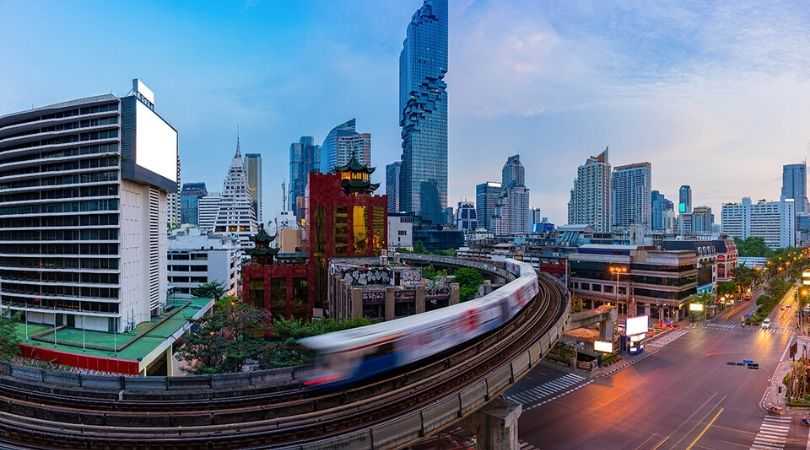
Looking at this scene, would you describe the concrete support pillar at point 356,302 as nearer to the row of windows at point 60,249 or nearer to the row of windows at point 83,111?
the row of windows at point 60,249

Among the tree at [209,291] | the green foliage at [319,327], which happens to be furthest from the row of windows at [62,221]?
the tree at [209,291]

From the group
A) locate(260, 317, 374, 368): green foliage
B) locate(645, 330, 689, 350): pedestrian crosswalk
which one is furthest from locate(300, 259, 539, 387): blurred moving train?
locate(645, 330, 689, 350): pedestrian crosswalk

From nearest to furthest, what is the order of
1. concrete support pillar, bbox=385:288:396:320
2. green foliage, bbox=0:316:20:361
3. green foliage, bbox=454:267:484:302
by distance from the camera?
1. green foliage, bbox=0:316:20:361
2. concrete support pillar, bbox=385:288:396:320
3. green foliage, bbox=454:267:484:302

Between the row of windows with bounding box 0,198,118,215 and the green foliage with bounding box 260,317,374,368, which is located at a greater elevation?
the row of windows with bounding box 0,198,118,215

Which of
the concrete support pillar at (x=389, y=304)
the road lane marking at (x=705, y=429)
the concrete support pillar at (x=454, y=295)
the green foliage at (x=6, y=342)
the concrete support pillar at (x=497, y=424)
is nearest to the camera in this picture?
the concrete support pillar at (x=497, y=424)

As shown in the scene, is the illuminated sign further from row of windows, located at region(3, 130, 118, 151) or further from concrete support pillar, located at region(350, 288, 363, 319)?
row of windows, located at region(3, 130, 118, 151)

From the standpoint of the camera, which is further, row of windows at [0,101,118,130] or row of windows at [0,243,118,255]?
row of windows at [0,101,118,130]
